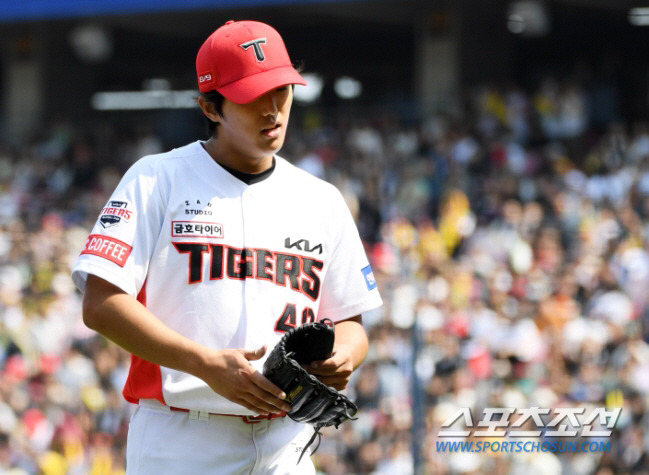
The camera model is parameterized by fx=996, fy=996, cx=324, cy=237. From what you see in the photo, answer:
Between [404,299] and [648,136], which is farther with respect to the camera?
[648,136]

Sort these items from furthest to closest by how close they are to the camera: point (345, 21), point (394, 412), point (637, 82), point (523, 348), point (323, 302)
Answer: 1. point (345, 21)
2. point (637, 82)
3. point (523, 348)
4. point (394, 412)
5. point (323, 302)

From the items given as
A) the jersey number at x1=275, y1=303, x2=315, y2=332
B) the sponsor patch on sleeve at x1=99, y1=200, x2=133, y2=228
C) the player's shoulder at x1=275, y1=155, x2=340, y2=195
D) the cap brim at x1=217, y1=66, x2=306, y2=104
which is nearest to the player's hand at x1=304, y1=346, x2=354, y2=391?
the jersey number at x1=275, y1=303, x2=315, y2=332

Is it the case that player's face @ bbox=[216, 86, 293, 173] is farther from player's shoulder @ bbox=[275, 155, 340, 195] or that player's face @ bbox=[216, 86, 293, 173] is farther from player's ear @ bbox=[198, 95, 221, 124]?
player's shoulder @ bbox=[275, 155, 340, 195]

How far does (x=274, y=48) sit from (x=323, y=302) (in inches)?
30.5

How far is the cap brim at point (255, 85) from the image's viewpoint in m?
2.73

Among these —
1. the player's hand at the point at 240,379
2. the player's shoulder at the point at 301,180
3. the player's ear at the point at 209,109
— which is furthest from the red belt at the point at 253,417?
the player's ear at the point at 209,109

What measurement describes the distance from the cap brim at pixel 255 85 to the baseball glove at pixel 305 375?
65 centimetres

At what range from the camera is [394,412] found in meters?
5.81

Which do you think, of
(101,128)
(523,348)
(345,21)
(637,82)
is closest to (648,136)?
(637,82)

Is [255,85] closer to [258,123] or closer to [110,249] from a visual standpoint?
[258,123]

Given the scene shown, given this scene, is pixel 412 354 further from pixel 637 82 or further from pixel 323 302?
pixel 637 82

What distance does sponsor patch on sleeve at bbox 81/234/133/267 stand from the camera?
2.65m

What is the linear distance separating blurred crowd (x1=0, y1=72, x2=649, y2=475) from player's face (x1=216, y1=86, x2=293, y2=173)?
9.29ft

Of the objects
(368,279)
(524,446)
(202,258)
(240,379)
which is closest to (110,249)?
(202,258)
